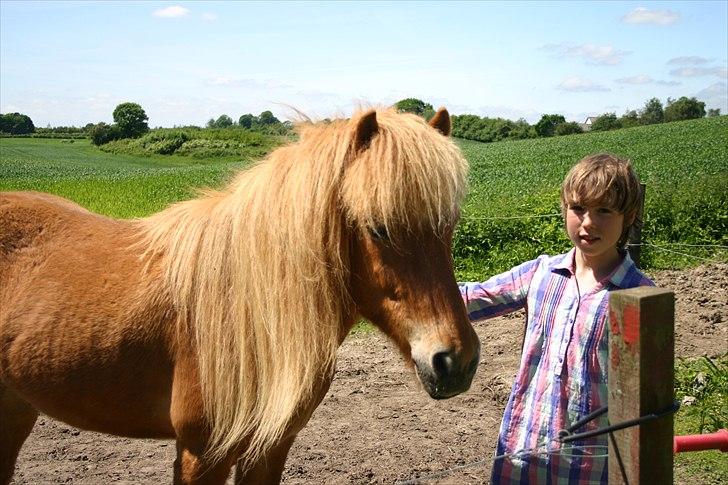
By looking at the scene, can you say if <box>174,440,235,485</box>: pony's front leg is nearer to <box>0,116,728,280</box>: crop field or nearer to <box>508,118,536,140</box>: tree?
<box>0,116,728,280</box>: crop field

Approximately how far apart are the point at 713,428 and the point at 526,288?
2.68m

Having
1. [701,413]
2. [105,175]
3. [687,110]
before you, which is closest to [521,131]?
[687,110]

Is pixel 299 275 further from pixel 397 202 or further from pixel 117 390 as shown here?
pixel 117 390

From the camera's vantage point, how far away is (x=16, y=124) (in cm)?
7181

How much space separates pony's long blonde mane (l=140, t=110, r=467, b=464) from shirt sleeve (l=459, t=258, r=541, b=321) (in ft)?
1.50

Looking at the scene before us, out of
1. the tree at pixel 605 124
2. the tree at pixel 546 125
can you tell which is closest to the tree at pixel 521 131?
the tree at pixel 546 125

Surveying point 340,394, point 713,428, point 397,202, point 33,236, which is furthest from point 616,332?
point 340,394

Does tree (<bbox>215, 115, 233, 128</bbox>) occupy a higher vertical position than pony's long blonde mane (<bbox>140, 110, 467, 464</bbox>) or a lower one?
higher

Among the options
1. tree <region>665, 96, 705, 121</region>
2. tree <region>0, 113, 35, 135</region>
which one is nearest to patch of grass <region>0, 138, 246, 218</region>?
tree <region>0, 113, 35, 135</region>

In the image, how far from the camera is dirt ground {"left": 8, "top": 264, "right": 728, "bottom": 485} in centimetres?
421

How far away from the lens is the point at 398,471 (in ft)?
13.8

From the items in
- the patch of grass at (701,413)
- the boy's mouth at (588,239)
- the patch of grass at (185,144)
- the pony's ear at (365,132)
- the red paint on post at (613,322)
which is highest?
the patch of grass at (185,144)

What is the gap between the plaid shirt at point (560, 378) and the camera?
2137 mm

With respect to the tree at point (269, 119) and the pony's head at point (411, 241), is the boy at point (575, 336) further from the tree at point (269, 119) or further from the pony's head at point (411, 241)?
the tree at point (269, 119)
